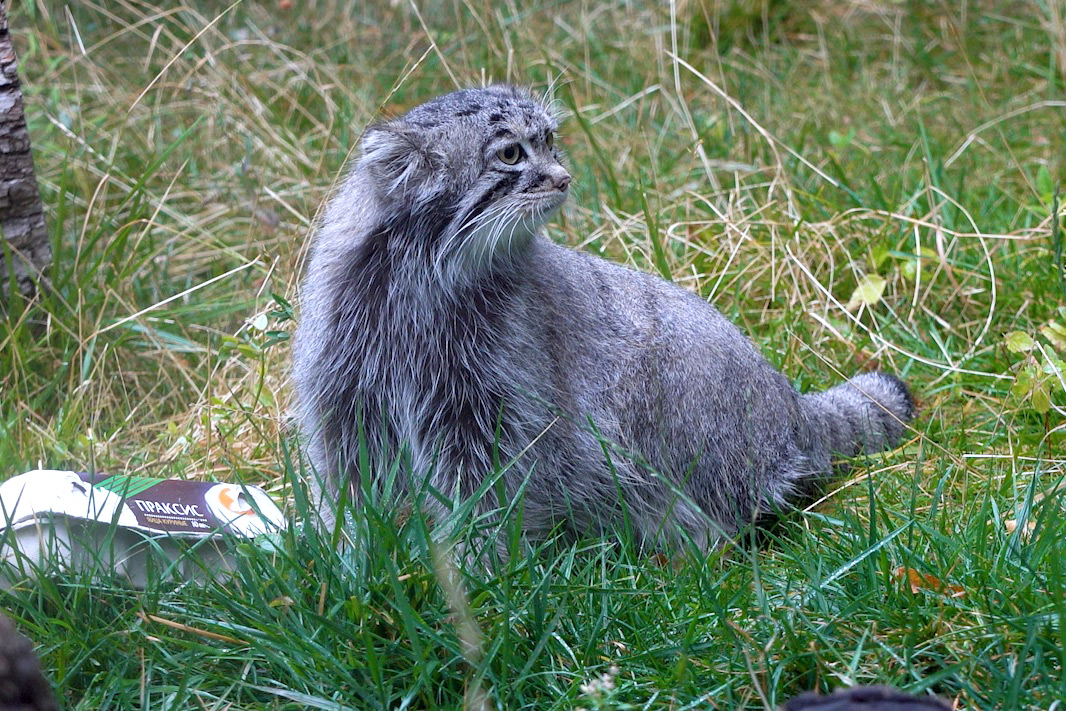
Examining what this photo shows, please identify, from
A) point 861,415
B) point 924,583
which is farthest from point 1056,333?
point 924,583

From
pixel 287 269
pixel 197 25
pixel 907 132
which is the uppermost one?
pixel 197 25

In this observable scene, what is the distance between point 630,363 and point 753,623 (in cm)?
125

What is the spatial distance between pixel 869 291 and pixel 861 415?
0.89 metres

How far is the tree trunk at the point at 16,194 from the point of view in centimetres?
445

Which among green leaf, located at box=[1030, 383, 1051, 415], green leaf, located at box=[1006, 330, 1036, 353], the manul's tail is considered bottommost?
the manul's tail

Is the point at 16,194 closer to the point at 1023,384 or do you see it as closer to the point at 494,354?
the point at 494,354

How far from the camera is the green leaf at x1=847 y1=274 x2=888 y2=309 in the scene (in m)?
5.13

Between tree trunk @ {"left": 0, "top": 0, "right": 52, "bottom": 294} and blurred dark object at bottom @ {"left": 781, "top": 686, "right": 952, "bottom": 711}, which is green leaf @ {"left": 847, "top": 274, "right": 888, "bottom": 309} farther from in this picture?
tree trunk @ {"left": 0, "top": 0, "right": 52, "bottom": 294}

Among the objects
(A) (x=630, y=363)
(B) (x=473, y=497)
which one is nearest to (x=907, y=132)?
(A) (x=630, y=363)

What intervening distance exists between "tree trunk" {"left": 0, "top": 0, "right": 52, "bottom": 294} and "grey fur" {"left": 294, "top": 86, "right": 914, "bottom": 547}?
1492 mm

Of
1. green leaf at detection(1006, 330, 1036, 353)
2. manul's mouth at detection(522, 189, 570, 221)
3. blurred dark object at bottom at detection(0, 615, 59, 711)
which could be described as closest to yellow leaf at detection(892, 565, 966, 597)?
manul's mouth at detection(522, 189, 570, 221)

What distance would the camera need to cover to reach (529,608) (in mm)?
2977

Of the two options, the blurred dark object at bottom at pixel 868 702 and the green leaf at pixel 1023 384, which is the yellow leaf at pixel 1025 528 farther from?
the blurred dark object at bottom at pixel 868 702

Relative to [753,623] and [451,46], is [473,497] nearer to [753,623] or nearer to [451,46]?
[753,623]
